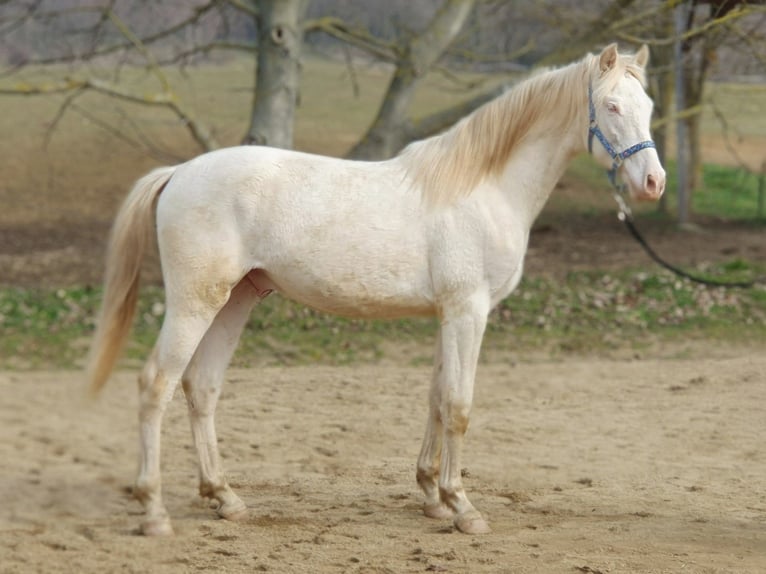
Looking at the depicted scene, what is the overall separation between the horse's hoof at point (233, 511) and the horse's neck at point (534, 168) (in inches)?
75.6

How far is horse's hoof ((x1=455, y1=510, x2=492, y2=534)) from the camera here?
15.3 feet

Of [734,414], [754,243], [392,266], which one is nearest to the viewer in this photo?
[392,266]

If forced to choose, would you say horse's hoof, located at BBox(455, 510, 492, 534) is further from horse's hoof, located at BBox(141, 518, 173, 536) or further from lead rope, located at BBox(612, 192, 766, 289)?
lead rope, located at BBox(612, 192, 766, 289)

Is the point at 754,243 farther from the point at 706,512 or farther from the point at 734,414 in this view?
the point at 706,512

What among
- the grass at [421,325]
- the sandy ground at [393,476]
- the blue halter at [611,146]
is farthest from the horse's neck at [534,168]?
the grass at [421,325]

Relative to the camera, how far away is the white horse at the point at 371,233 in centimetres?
455

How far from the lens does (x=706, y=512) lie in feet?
16.4

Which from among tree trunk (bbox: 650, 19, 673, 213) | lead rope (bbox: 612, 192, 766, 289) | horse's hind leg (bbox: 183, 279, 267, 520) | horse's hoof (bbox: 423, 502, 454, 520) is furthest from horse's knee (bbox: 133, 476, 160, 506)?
tree trunk (bbox: 650, 19, 673, 213)

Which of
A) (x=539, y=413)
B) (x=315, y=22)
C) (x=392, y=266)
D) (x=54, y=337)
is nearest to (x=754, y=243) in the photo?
(x=315, y=22)

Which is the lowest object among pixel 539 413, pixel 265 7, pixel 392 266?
pixel 539 413

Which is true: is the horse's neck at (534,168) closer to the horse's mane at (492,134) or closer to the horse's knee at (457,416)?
the horse's mane at (492,134)

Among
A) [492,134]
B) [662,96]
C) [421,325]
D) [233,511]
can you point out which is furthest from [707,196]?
[233,511]

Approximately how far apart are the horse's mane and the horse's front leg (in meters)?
0.53

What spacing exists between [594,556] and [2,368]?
558 cm
